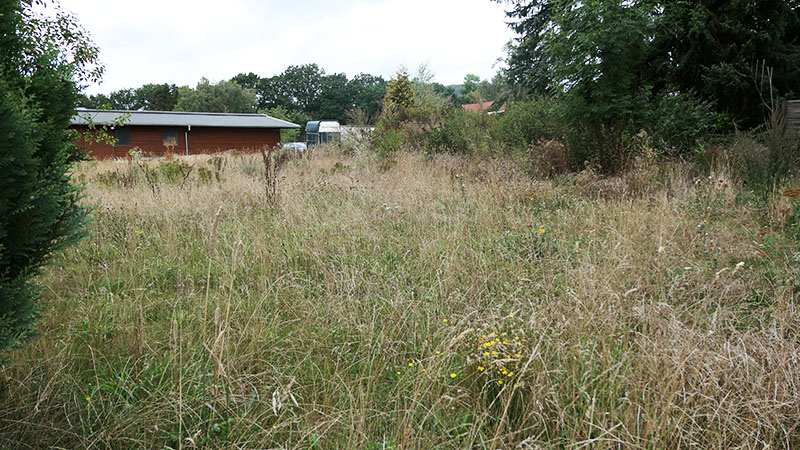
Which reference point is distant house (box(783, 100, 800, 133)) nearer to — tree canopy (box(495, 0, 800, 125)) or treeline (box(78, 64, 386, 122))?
tree canopy (box(495, 0, 800, 125))

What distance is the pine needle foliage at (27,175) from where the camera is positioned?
154cm

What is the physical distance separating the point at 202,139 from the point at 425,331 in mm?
30489

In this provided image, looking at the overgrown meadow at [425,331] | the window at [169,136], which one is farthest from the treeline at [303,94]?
the overgrown meadow at [425,331]

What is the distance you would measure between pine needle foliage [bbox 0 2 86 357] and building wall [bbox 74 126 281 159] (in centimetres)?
2469

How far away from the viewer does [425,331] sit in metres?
2.54

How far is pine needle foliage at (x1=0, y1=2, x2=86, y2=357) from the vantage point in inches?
60.5

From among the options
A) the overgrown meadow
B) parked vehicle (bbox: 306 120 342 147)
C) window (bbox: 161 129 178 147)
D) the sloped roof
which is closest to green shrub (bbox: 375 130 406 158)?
the overgrown meadow

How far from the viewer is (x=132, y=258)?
3768 millimetres

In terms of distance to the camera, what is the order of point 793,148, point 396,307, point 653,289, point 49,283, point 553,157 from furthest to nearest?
point 553,157 → point 793,148 → point 49,283 → point 653,289 → point 396,307

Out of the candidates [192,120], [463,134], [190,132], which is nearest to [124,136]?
[190,132]

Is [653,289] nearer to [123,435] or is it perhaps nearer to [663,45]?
[123,435]

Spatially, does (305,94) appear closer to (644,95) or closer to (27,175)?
(644,95)

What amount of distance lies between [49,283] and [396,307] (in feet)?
8.17

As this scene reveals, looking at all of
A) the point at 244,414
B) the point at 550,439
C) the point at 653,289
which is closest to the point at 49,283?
the point at 244,414
